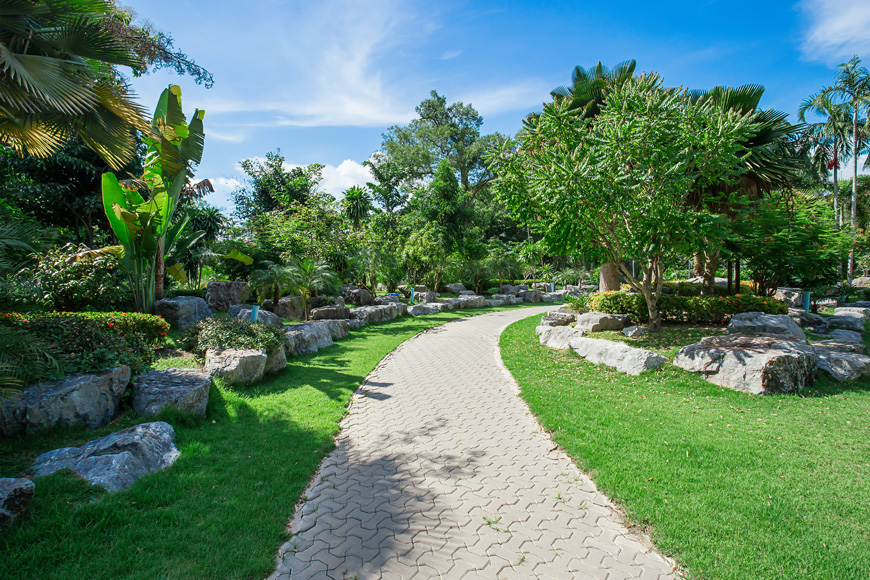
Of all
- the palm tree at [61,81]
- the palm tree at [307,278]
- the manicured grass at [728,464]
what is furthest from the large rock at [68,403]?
the palm tree at [307,278]

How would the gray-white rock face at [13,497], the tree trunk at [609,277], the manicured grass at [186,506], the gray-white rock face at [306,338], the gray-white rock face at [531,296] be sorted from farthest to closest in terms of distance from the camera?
the gray-white rock face at [531,296]
the tree trunk at [609,277]
the gray-white rock face at [306,338]
the gray-white rock face at [13,497]
the manicured grass at [186,506]

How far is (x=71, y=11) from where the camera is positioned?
525 centimetres

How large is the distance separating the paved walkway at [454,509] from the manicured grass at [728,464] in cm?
37

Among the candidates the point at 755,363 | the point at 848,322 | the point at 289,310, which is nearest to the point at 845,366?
the point at 755,363

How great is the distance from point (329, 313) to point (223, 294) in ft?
13.8

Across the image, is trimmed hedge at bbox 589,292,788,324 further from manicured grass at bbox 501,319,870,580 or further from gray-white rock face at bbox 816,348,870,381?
manicured grass at bbox 501,319,870,580

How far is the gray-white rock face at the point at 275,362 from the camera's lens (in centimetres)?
815

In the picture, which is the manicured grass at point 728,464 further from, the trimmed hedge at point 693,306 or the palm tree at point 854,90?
the palm tree at point 854,90

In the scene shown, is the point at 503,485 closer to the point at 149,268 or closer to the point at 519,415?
the point at 519,415

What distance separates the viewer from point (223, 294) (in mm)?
15328

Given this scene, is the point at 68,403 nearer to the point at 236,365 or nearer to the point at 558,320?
the point at 236,365

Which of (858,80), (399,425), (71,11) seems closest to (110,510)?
(399,425)

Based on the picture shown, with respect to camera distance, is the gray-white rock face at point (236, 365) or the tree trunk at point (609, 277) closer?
the gray-white rock face at point (236, 365)

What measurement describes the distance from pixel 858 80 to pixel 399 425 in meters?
37.1
